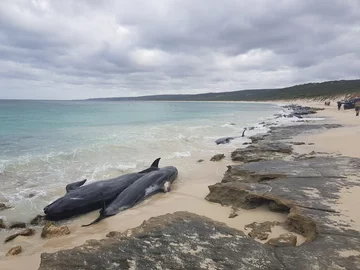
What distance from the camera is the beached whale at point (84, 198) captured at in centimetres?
650

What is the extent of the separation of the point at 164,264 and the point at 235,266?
0.77 m

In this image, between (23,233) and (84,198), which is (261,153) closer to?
(84,198)

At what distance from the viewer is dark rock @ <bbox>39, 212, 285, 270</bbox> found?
3.12 metres

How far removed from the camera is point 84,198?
7.01 metres

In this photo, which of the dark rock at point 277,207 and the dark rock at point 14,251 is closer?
the dark rock at point 14,251

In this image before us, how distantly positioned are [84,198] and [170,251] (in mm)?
4229

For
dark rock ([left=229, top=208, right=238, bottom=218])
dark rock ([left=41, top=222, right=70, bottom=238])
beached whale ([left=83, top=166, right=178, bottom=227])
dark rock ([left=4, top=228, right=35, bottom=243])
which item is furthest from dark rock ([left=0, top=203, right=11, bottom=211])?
dark rock ([left=229, top=208, right=238, bottom=218])

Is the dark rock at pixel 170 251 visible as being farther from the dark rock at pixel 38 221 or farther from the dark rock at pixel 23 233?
the dark rock at pixel 38 221

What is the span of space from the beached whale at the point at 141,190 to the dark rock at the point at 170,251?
2727mm

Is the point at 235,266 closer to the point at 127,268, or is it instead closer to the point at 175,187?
the point at 127,268

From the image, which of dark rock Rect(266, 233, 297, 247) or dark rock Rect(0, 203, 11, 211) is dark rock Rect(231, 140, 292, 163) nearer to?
dark rock Rect(266, 233, 297, 247)

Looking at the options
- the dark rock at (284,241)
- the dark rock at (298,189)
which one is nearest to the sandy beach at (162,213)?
the dark rock at (298,189)

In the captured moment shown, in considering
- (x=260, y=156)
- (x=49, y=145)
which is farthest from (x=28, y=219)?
(x=49, y=145)

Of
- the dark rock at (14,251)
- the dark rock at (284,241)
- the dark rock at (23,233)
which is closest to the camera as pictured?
the dark rock at (284,241)
